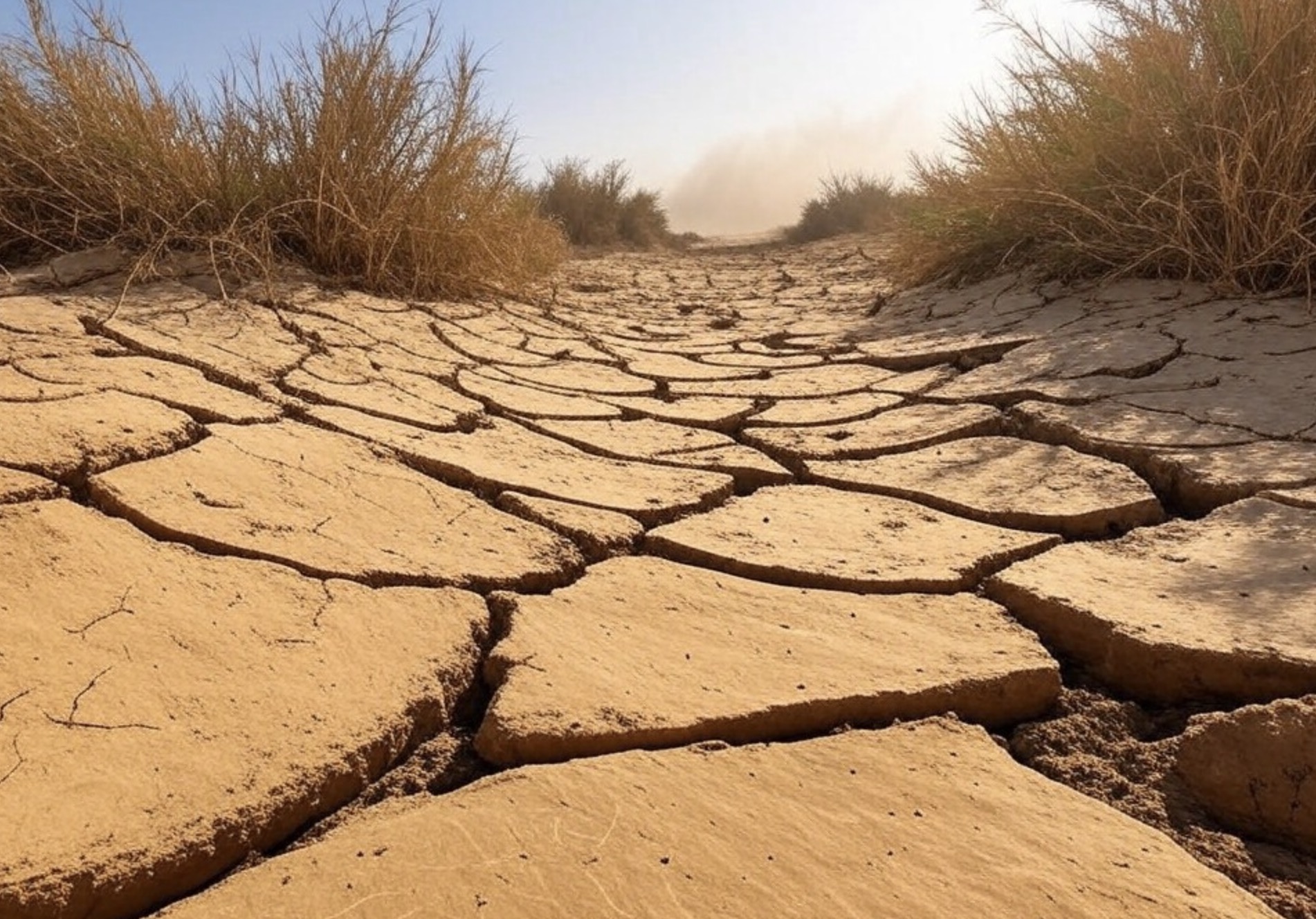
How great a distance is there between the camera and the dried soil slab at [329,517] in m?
1.28

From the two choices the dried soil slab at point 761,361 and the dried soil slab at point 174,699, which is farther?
the dried soil slab at point 761,361

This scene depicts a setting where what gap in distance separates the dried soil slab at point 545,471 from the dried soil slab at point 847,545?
7 centimetres

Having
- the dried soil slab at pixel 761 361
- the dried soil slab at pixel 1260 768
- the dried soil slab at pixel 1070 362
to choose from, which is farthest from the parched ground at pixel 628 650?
the dried soil slab at pixel 761 361

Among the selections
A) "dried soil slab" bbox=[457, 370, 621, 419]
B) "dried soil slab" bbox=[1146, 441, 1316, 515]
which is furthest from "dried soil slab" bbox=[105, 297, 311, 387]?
"dried soil slab" bbox=[1146, 441, 1316, 515]

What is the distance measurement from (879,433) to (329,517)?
4.13 ft

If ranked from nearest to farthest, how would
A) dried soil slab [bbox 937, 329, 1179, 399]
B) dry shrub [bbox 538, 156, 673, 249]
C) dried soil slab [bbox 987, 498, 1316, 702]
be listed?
dried soil slab [bbox 987, 498, 1316, 702] → dried soil slab [bbox 937, 329, 1179, 399] → dry shrub [bbox 538, 156, 673, 249]

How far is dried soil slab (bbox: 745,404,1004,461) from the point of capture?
207cm

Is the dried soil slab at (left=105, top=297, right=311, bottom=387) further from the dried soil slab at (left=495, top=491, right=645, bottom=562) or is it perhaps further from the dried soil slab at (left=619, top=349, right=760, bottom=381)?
the dried soil slab at (left=619, top=349, right=760, bottom=381)

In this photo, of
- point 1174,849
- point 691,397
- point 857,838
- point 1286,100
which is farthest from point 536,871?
point 1286,100

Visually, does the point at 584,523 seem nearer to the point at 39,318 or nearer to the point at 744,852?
the point at 744,852

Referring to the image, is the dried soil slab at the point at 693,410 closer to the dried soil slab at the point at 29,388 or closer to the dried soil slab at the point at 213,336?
the dried soil slab at the point at 213,336

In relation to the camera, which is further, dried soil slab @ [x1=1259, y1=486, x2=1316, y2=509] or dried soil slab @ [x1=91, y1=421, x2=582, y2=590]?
dried soil slab @ [x1=1259, y1=486, x2=1316, y2=509]

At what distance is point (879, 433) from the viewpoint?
2.21m

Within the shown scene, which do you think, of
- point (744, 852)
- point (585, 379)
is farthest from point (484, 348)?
point (744, 852)
